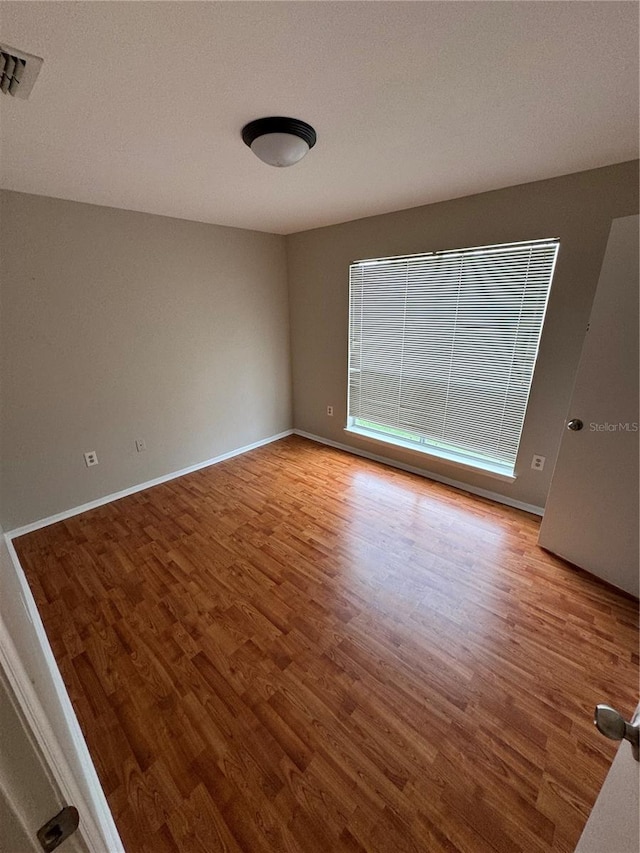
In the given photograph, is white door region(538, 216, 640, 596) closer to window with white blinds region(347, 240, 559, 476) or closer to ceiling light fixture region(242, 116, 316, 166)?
window with white blinds region(347, 240, 559, 476)

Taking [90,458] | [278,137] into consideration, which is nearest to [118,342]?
[90,458]

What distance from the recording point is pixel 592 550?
1.90 meters

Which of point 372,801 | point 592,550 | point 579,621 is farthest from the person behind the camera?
point 592,550

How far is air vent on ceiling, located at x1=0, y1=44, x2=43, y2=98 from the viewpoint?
96 cm

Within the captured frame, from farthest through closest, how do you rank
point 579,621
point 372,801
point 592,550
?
point 592,550, point 579,621, point 372,801

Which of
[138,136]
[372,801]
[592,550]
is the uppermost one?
[138,136]

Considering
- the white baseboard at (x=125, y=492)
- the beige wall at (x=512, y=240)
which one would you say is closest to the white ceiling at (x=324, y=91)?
the beige wall at (x=512, y=240)

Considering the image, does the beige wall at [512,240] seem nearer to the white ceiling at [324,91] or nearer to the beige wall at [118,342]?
the white ceiling at [324,91]

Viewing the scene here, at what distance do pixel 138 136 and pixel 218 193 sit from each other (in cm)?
77

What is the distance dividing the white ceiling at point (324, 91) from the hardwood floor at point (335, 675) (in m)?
2.18

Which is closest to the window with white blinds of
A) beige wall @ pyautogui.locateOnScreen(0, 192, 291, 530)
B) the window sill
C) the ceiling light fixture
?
the window sill

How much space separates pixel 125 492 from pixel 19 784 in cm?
270

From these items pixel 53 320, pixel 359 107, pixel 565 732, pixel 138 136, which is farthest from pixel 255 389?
pixel 565 732

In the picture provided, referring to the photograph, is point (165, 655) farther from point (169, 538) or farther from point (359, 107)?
point (359, 107)
